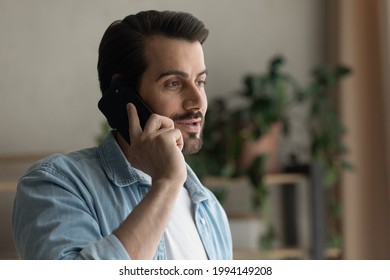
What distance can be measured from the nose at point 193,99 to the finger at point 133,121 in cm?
6

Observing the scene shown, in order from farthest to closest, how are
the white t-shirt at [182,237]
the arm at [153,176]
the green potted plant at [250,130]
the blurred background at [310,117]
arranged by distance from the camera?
the green potted plant at [250,130], the blurred background at [310,117], the white t-shirt at [182,237], the arm at [153,176]

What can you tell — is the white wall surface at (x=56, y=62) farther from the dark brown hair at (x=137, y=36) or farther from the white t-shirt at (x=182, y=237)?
the white t-shirt at (x=182, y=237)

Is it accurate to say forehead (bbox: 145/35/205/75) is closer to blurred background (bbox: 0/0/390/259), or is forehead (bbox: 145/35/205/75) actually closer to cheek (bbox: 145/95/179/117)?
cheek (bbox: 145/95/179/117)

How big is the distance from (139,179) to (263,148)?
129 centimetres

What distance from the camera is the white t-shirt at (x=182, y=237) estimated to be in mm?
782

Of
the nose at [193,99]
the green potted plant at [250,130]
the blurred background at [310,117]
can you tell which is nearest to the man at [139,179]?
the nose at [193,99]

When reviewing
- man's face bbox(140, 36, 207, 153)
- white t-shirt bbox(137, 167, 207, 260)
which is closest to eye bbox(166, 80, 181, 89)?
man's face bbox(140, 36, 207, 153)

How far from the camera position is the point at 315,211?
2.01m

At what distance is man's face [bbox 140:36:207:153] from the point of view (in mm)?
784

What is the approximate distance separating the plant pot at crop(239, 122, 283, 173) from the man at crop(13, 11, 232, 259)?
3.86 ft

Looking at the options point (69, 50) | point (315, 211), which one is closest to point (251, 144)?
point (315, 211)

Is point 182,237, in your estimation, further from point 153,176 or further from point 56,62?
point 56,62

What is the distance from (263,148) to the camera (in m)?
2.05

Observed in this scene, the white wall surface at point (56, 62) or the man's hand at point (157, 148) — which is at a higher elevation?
the white wall surface at point (56, 62)
